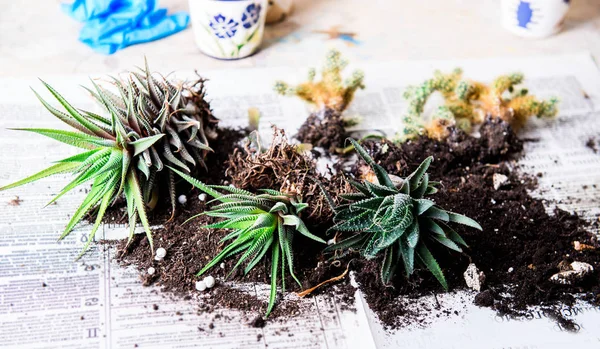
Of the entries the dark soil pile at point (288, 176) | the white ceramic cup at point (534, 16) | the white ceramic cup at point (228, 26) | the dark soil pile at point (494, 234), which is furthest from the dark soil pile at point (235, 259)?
the white ceramic cup at point (534, 16)

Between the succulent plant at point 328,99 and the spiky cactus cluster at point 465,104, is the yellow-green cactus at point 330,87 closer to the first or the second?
the succulent plant at point 328,99

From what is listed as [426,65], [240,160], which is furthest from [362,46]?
[240,160]

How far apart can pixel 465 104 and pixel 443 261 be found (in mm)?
533

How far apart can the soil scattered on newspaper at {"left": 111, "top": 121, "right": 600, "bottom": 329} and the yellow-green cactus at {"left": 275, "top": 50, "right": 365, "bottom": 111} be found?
175 mm

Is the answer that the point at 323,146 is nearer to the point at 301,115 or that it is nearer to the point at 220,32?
the point at 301,115

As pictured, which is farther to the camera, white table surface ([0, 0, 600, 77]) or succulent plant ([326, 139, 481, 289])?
white table surface ([0, 0, 600, 77])

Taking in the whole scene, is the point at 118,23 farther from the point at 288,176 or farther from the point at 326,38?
the point at 288,176

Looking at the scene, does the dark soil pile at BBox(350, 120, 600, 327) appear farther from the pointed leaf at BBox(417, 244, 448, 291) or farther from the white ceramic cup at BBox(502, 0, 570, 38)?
the white ceramic cup at BBox(502, 0, 570, 38)

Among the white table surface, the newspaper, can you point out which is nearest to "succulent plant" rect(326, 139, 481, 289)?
the newspaper

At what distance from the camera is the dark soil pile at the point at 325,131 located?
166 centimetres

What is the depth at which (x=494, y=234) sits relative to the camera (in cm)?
149

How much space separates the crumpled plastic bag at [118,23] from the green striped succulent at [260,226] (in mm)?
850

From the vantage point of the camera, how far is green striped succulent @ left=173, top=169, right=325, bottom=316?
1323 millimetres

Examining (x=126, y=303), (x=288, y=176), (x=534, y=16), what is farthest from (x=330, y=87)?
(x=534, y=16)
